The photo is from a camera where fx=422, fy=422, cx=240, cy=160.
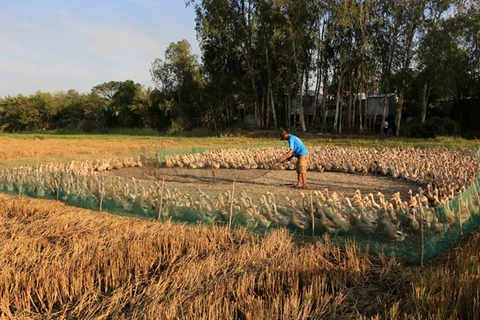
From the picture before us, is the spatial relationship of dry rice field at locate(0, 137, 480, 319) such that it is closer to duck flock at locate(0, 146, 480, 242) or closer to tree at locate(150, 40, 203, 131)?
duck flock at locate(0, 146, 480, 242)

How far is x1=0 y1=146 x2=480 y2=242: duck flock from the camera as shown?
568 centimetres

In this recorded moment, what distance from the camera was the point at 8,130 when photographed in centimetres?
5447

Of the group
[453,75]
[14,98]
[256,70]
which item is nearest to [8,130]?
[14,98]

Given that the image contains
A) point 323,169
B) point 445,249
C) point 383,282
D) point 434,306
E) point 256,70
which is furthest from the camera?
point 256,70

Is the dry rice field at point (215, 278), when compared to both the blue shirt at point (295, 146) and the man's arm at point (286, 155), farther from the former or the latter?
the blue shirt at point (295, 146)

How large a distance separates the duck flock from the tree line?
1403cm

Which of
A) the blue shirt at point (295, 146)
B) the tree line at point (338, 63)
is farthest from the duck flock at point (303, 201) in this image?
the tree line at point (338, 63)

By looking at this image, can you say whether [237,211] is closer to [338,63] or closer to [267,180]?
[267,180]

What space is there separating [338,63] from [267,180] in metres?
20.2

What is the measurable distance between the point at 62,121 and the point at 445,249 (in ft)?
191

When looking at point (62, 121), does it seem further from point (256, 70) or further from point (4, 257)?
point (4, 257)

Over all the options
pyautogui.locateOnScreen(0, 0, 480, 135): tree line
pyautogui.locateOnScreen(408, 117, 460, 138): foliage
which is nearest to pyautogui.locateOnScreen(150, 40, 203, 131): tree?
pyautogui.locateOnScreen(0, 0, 480, 135): tree line

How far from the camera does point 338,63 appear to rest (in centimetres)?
2964

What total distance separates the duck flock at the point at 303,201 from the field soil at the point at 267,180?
689 mm
